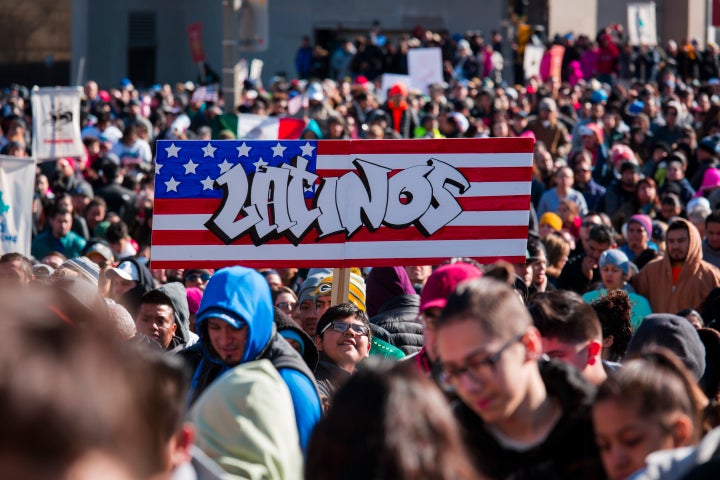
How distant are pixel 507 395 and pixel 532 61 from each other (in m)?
21.5

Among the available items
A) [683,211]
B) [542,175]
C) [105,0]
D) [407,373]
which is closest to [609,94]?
[542,175]

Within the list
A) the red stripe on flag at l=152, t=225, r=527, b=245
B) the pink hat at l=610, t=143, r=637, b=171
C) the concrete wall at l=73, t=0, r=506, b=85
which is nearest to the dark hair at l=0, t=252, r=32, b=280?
the red stripe on flag at l=152, t=225, r=527, b=245

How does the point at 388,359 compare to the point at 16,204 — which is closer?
the point at 388,359

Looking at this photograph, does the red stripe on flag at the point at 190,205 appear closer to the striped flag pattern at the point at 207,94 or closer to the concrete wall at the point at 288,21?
the striped flag pattern at the point at 207,94

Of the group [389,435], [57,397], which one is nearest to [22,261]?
[389,435]

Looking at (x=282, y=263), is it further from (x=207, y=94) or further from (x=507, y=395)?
(x=207, y=94)

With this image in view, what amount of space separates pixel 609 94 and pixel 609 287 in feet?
42.3

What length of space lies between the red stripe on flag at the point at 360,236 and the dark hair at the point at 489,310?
10.5 ft

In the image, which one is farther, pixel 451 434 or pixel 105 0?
pixel 105 0

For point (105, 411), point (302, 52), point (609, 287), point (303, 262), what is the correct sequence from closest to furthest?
point (105, 411)
point (303, 262)
point (609, 287)
point (302, 52)

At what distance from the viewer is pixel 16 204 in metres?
9.12

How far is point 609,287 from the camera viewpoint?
8.15 meters

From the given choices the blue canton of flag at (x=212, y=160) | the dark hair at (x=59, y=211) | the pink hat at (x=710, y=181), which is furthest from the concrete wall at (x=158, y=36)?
the blue canton of flag at (x=212, y=160)

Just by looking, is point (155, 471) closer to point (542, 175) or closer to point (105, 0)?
point (542, 175)
